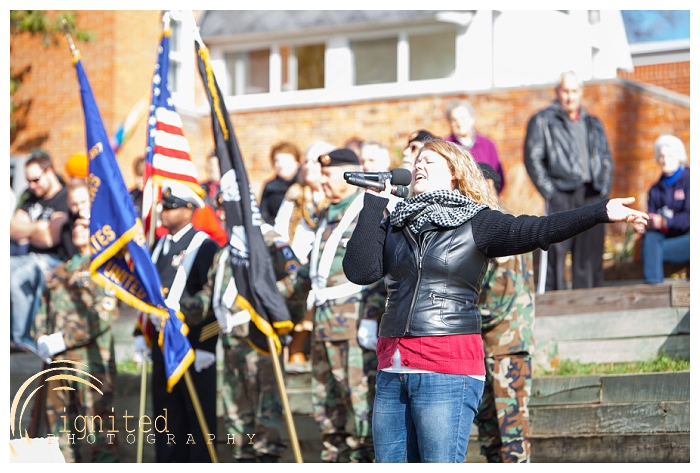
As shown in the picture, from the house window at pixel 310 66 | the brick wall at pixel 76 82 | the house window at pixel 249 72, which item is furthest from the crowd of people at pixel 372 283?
the house window at pixel 249 72

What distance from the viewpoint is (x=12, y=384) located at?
8.94m

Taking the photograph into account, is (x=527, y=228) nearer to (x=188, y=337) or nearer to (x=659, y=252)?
(x=188, y=337)

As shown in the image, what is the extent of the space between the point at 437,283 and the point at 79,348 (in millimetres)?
4483

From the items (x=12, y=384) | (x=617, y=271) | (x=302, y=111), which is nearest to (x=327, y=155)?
(x=12, y=384)

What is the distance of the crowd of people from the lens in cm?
434

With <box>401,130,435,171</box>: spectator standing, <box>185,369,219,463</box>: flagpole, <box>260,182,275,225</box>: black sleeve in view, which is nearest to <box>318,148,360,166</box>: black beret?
<box>401,130,435,171</box>: spectator standing

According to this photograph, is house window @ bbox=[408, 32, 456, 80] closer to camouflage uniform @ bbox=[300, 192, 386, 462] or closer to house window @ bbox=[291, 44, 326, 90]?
house window @ bbox=[291, 44, 326, 90]

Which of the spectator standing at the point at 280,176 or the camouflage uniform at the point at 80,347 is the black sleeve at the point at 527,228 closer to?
the camouflage uniform at the point at 80,347

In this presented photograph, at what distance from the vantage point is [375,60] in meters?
16.8

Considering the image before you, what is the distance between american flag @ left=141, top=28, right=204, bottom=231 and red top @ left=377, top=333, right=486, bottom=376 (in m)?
3.83

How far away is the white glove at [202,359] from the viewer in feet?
24.0

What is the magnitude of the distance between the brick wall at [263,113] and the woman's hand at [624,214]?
32.2 ft

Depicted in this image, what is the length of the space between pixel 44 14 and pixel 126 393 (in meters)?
6.97

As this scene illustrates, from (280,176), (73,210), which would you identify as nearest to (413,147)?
(280,176)
